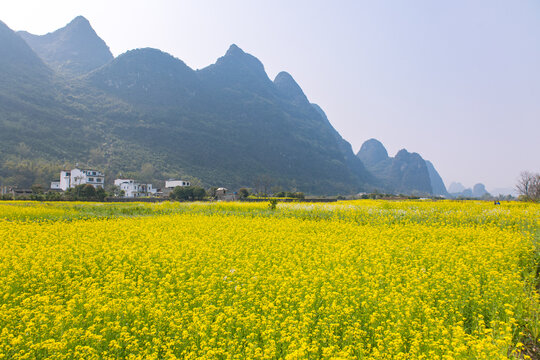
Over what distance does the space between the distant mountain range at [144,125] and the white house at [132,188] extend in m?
6.87

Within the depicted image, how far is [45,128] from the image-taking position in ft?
263

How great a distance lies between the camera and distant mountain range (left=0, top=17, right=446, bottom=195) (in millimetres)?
80325

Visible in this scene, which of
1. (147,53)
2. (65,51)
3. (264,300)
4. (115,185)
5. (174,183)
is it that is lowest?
(264,300)

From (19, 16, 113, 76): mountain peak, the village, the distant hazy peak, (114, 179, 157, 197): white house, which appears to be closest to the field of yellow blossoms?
the village

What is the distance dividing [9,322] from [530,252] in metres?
11.6

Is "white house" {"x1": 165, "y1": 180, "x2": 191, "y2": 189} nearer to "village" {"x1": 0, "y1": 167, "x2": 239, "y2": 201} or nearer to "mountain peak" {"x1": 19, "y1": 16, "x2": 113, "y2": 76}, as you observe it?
"village" {"x1": 0, "y1": 167, "x2": 239, "y2": 201}

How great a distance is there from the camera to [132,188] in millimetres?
75125

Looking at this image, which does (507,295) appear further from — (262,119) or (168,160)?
(262,119)

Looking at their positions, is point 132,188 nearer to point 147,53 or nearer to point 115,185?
point 115,185

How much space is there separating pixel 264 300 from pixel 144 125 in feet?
375

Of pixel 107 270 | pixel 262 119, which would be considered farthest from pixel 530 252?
pixel 262 119

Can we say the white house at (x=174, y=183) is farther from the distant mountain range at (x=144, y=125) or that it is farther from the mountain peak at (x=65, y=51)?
the mountain peak at (x=65, y=51)

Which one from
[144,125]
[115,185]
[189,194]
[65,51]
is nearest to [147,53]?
[65,51]

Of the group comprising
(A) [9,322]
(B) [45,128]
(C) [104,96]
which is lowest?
(A) [9,322]
